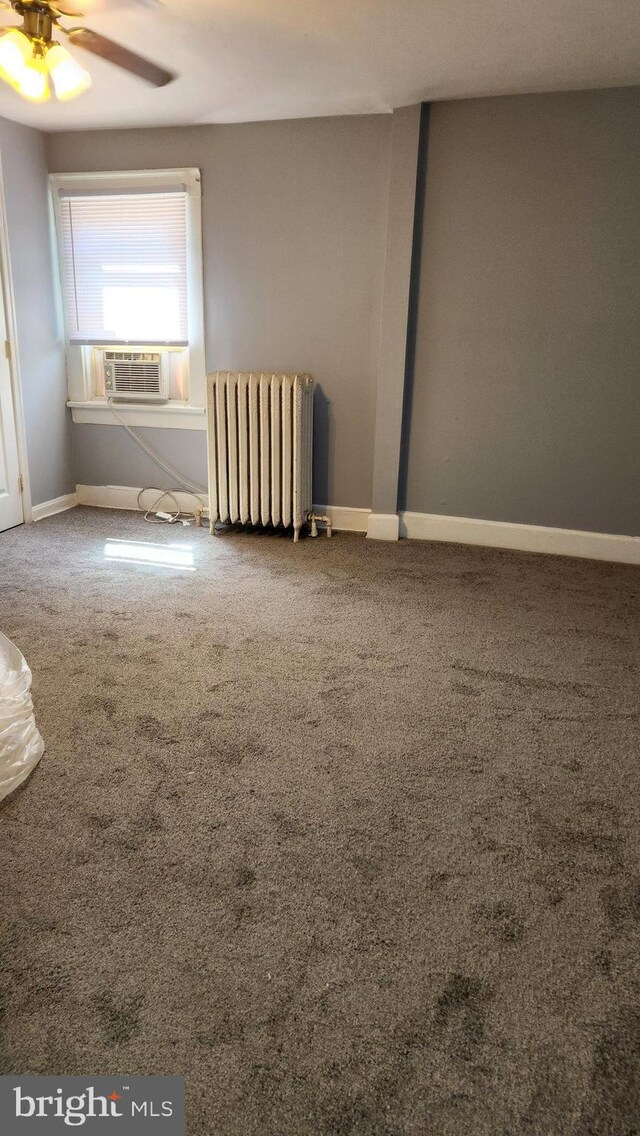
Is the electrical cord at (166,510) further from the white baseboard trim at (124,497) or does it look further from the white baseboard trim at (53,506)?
the white baseboard trim at (53,506)

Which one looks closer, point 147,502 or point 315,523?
point 315,523

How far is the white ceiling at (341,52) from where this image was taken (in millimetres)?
2523

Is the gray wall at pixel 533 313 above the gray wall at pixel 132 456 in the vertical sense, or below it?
above

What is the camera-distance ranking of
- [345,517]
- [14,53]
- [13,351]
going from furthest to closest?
[345,517] < [13,351] < [14,53]

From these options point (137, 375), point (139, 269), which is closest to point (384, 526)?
point (137, 375)

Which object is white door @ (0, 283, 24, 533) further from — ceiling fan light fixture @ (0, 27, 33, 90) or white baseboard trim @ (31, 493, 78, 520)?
ceiling fan light fixture @ (0, 27, 33, 90)

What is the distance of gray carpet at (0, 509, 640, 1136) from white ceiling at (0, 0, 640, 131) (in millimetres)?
2307

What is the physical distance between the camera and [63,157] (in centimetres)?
428

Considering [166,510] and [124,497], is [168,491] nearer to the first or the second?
[166,510]

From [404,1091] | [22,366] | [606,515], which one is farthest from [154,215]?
[404,1091]

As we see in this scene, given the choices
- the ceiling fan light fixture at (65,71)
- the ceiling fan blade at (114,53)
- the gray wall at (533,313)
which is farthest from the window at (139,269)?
the ceiling fan light fixture at (65,71)

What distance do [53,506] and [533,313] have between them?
3.21 meters

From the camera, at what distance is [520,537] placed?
4.06m

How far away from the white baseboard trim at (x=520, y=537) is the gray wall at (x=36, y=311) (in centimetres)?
235
